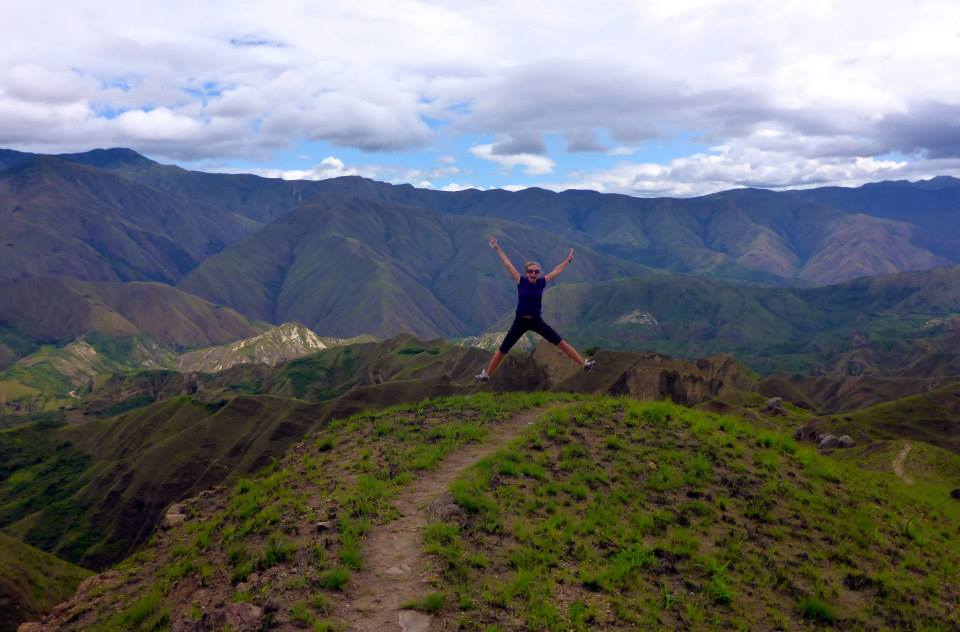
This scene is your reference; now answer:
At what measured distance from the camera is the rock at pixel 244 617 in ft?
39.5

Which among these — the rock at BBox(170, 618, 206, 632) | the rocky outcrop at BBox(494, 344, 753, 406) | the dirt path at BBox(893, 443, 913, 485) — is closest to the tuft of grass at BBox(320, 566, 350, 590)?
the rock at BBox(170, 618, 206, 632)

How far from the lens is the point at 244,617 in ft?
40.3

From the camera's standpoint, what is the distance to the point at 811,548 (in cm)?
1658

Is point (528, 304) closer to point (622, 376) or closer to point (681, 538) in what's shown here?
point (681, 538)

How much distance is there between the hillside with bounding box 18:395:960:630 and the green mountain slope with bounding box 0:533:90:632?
21.1 metres

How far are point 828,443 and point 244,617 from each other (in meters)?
54.9

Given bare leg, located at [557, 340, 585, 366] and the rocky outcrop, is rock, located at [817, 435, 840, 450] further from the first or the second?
bare leg, located at [557, 340, 585, 366]

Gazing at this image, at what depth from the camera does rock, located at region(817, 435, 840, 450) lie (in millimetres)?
55812

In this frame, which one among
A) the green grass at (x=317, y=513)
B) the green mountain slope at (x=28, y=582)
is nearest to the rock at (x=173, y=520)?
the green grass at (x=317, y=513)

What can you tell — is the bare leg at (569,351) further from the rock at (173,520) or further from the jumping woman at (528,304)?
the rock at (173,520)

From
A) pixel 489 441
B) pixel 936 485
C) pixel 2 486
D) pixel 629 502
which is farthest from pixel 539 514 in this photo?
pixel 2 486

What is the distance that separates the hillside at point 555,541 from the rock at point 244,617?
0.17 ft

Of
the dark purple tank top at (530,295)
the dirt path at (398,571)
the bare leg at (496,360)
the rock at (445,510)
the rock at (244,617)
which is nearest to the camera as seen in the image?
the rock at (244,617)

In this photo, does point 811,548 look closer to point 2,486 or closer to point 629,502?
point 629,502
